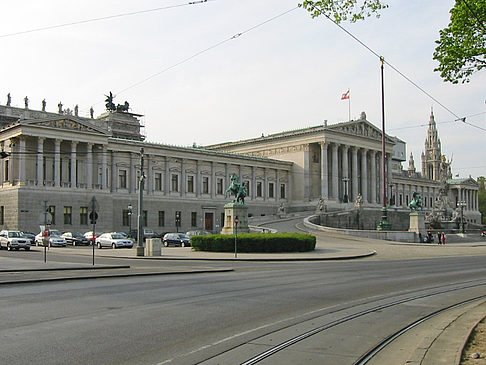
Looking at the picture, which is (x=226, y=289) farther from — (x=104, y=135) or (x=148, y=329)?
(x=104, y=135)

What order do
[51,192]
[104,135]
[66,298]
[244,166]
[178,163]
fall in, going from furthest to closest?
[244,166] < [178,163] < [104,135] < [51,192] < [66,298]

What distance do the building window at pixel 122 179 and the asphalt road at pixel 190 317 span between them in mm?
61601

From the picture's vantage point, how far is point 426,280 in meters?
21.5

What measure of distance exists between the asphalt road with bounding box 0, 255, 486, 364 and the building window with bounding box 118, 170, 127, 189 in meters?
61.6

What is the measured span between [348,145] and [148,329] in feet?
325

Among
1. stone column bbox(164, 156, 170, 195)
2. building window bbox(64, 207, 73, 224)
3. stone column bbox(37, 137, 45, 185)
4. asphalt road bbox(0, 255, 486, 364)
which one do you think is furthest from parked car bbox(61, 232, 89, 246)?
asphalt road bbox(0, 255, 486, 364)

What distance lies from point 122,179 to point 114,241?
29542 mm

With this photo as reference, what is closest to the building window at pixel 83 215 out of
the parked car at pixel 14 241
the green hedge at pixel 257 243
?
the parked car at pixel 14 241

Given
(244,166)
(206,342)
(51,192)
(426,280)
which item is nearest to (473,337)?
(206,342)

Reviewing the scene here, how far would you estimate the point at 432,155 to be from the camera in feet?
582

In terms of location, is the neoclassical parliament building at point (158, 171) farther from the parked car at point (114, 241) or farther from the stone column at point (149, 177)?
the parked car at point (114, 241)

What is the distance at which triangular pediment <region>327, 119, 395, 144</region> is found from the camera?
105 meters

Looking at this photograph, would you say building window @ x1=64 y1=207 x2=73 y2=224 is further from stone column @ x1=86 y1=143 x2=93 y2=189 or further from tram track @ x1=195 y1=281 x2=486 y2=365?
tram track @ x1=195 y1=281 x2=486 y2=365

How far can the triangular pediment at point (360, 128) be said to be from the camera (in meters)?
105
